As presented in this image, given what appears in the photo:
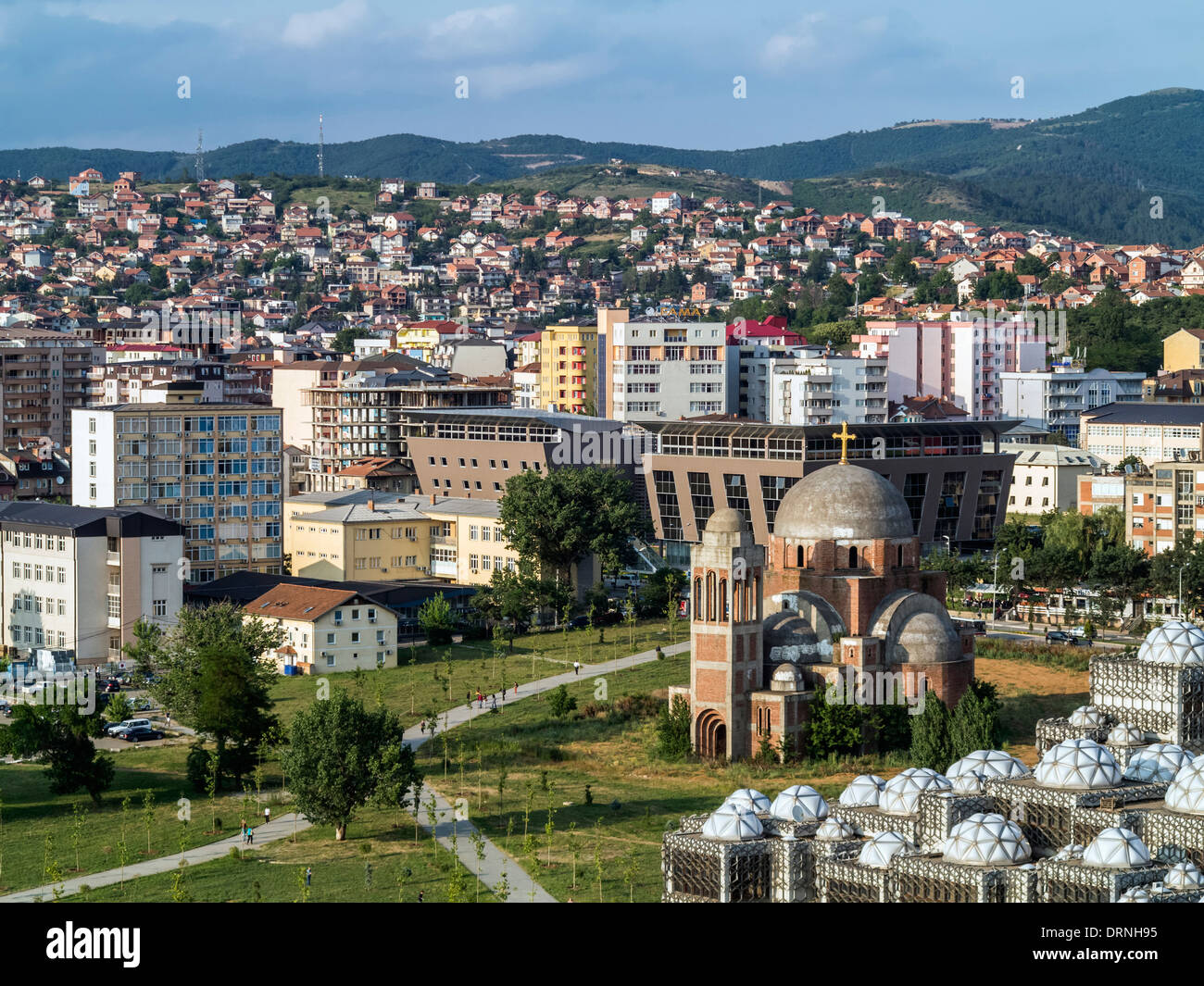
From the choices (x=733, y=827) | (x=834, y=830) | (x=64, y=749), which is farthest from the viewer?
(x=64, y=749)

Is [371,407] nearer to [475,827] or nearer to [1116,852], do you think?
[475,827]

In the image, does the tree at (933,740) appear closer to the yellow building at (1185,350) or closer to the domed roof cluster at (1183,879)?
the domed roof cluster at (1183,879)

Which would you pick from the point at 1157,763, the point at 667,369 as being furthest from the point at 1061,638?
the point at 667,369

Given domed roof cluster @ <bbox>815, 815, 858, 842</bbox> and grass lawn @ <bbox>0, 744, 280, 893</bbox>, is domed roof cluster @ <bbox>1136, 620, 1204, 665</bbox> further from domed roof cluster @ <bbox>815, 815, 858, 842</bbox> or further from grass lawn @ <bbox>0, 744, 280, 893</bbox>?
grass lawn @ <bbox>0, 744, 280, 893</bbox>

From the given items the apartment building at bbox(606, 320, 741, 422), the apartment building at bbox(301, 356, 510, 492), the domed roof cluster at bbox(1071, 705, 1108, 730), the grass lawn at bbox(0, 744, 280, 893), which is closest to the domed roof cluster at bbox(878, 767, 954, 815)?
the domed roof cluster at bbox(1071, 705, 1108, 730)

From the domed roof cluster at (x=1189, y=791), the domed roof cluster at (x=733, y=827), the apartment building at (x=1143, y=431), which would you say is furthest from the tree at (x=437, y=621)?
the apartment building at (x=1143, y=431)

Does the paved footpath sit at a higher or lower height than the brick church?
lower
